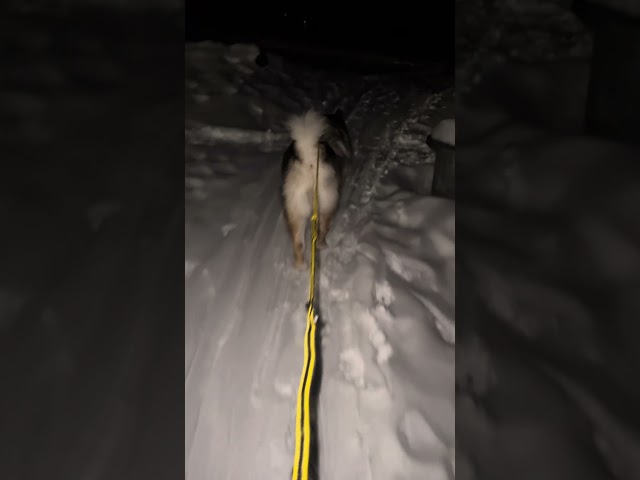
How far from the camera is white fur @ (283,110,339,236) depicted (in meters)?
1.32

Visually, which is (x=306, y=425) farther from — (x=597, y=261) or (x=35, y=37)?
(x=35, y=37)

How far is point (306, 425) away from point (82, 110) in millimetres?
996

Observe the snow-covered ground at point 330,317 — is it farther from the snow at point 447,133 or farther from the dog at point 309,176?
the snow at point 447,133

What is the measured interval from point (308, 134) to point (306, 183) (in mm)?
225

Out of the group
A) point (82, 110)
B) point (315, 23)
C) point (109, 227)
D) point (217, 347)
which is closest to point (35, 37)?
point (82, 110)

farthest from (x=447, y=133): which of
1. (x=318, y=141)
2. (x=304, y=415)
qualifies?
(x=304, y=415)

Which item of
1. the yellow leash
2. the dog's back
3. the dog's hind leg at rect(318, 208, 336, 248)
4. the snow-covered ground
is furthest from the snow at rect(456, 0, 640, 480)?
the dog's back

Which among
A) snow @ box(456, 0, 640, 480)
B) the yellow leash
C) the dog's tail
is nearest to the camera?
snow @ box(456, 0, 640, 480)

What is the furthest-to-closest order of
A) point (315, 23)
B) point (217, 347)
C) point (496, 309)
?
point (315, 23)
point (217, 347)
point (496, 309)

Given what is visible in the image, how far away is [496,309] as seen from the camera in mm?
848

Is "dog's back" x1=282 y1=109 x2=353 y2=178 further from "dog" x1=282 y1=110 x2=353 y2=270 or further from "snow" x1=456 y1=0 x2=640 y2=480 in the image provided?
"snow" x1=456 y1=0 x2=640 y2=480

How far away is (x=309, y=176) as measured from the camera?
135cm

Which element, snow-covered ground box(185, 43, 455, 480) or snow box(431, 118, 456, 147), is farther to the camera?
snow box(431, 118, 456, 147)

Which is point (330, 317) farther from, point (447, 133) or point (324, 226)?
point (447, 133)
